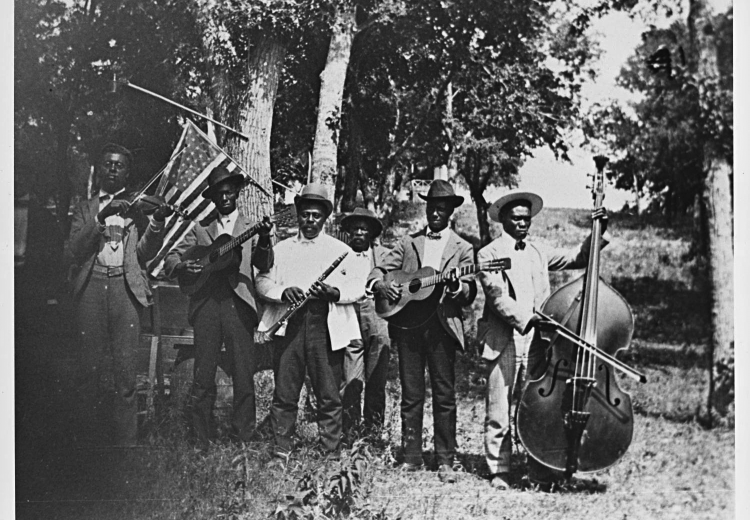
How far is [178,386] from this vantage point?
732cm

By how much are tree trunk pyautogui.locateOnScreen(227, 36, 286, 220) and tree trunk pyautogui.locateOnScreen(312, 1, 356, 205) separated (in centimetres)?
37

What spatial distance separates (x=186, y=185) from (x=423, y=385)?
2372mm

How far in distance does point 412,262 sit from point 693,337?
2481 mm

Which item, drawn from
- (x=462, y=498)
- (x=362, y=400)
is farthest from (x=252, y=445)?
(x=462, y=498)

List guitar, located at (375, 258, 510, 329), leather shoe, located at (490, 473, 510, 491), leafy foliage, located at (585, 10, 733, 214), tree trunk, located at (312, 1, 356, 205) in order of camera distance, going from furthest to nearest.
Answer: leafy foliage, located at (585, 10, 733, 214) → tree trunk, located at (312, 1, 356, 205) → leather shoe, located at (490, 473, 510, 491) → guitar, located at (375, 258, 510, 329)

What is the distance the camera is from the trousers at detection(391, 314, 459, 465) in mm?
7387

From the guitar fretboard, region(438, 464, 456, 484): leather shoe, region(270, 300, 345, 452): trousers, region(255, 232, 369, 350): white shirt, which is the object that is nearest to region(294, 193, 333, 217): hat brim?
region(255, 232, 369, 350): white shirt

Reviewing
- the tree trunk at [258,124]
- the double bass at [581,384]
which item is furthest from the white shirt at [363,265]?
the double bass at [581,384]

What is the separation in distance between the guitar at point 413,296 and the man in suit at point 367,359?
9 cm

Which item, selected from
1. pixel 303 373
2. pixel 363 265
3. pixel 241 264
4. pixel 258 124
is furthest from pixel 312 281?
pixel 258 124

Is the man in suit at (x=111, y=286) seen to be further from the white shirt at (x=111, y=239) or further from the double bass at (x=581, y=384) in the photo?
the double bass at (x=581, y=384)

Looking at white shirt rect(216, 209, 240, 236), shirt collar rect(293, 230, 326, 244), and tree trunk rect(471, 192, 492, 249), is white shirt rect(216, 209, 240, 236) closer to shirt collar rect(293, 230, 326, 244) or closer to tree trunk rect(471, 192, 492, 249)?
shirt collar rect(293, 230, 326, 244)

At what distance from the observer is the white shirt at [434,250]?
7.38 meters

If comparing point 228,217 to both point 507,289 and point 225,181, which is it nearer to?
point 225,181
